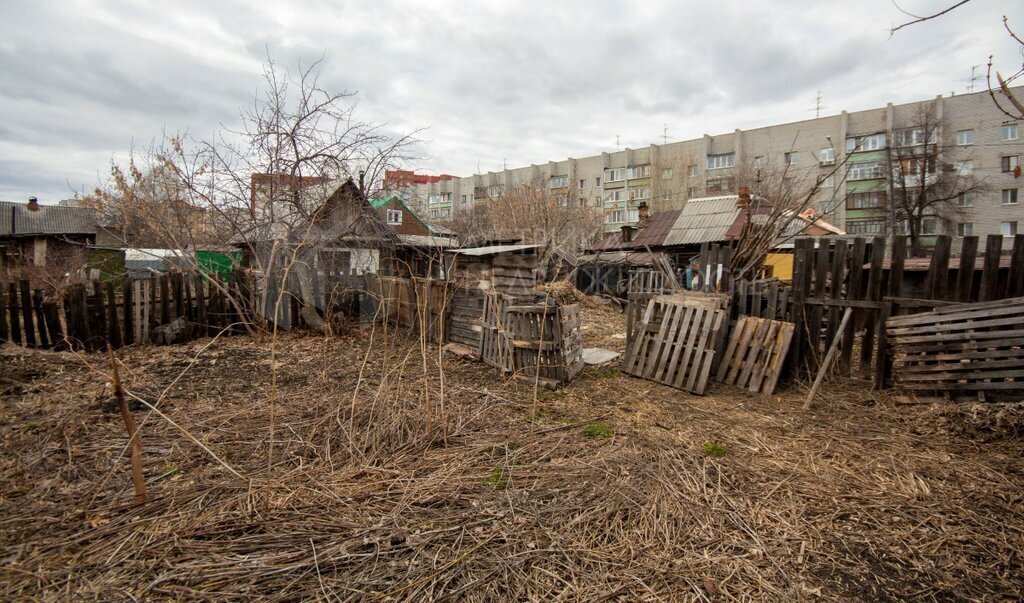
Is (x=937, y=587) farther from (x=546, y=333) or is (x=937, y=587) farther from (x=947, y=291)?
(x=947, y=291)

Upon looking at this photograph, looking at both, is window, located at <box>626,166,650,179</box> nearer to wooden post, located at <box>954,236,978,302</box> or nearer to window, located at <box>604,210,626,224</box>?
window, located at <box>604,210,626,224</box>

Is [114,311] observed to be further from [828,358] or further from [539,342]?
[828,358]

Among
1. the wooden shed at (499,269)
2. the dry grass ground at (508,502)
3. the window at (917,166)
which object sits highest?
the window at (917,166)

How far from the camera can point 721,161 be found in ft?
141

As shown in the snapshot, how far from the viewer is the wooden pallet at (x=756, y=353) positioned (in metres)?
5.81

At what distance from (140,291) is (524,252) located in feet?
23.8

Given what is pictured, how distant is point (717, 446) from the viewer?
400 centimetres

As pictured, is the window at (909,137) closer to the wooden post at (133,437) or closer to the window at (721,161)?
the window at (721,161)

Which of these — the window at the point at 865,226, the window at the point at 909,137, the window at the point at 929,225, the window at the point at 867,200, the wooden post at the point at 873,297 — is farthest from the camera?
the window at the point at 865,226

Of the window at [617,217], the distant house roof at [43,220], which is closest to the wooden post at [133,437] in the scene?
the distant house roof at [43,220]

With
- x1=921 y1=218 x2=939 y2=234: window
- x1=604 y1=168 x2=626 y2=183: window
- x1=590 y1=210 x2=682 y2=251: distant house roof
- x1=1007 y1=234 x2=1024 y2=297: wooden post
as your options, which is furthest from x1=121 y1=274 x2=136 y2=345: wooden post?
x1=604 y1=168 x2=626 y2=183: window

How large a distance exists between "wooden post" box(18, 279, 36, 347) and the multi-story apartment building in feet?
60.4

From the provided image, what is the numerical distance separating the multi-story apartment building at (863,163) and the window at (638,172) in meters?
0.11

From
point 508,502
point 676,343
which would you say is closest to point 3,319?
point 508,502
